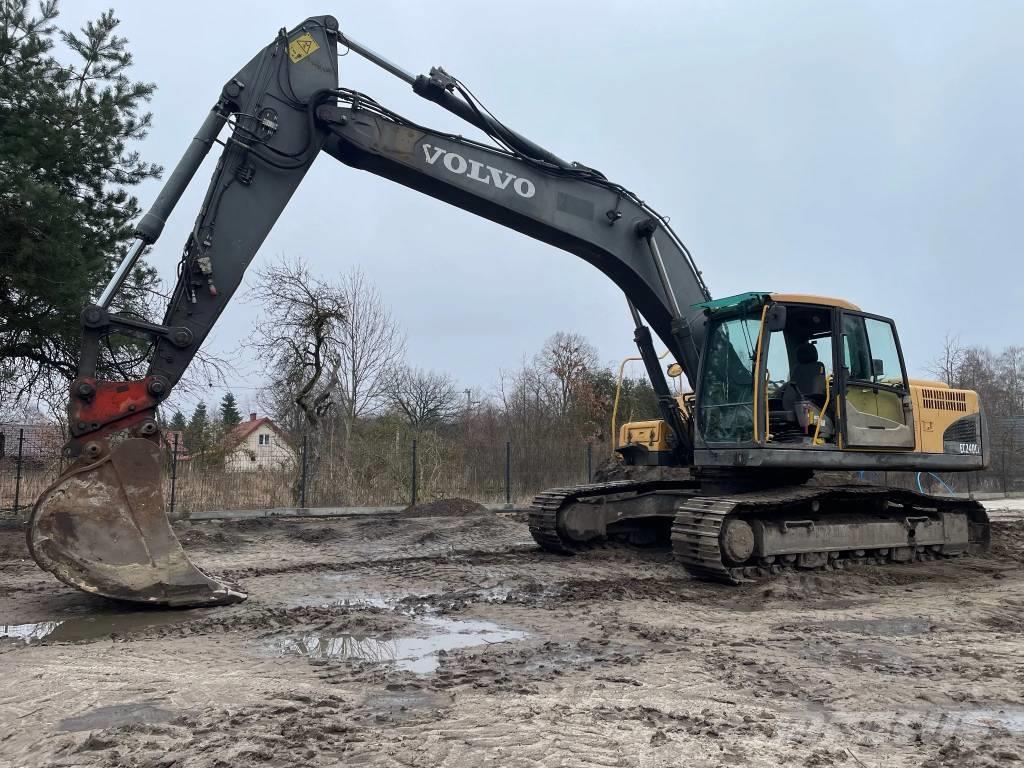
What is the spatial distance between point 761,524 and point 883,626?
1.80 metres

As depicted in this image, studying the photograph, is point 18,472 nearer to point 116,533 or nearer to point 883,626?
point 116,533

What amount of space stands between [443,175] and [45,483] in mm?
10766

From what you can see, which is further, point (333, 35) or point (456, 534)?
point (456, 534)

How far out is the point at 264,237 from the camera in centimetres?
664

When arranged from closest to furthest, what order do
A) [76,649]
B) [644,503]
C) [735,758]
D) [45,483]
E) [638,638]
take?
1. [735,758]
2. [76,649]
3. [638,638]
4. [644,503]
5. [45,483]

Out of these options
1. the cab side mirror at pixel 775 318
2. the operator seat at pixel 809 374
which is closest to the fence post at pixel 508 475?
the operator seat at pixel 809 374

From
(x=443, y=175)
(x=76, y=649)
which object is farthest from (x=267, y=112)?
(x=76, y=649)

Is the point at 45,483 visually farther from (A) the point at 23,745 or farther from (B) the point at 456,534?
(A) the point at 23,745

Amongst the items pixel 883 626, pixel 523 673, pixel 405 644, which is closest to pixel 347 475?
Result: pixel 405 644

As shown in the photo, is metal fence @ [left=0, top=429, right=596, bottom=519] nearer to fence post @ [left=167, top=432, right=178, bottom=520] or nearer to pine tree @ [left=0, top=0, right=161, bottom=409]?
fence post @ [left=167, top=432, right=178, bottom=520]

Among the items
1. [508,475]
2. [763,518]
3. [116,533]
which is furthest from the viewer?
[508,475]

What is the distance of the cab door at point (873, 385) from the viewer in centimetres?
752

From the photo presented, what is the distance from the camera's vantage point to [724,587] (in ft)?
23.2

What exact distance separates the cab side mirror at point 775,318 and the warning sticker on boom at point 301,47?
4.71 metres
